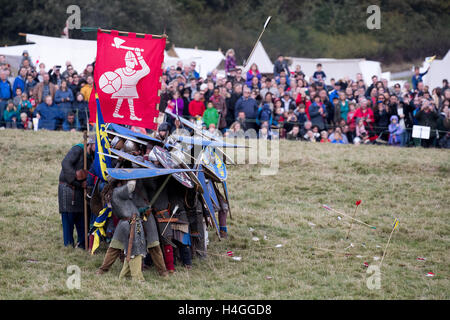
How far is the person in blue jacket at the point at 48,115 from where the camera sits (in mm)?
16391

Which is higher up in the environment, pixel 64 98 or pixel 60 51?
pixel 60 51

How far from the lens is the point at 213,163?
927 centimetres

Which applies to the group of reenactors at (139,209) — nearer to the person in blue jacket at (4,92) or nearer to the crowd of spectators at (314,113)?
the crowd of spectators at (314,113)

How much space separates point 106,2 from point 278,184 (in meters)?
23.4


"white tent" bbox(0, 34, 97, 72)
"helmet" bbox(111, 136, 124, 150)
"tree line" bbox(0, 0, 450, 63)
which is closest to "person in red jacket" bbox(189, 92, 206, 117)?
"white tent" bbox(0, 34, 97, 72)

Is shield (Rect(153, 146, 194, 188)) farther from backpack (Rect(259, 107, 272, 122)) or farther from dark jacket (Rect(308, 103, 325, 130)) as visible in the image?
dark jacket (Rect(308, 103, 325, 130))

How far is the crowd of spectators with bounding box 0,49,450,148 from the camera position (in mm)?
15938

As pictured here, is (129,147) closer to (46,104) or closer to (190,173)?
(190,173)

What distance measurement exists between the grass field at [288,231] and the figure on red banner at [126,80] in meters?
2.19

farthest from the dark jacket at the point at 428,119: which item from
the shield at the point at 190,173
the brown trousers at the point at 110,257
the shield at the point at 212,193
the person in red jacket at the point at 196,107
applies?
the brown trousers at the point at 110,257

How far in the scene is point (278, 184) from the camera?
13.1 m

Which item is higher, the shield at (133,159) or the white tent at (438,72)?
the white tent at (438,72)

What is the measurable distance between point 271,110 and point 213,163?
697 cm

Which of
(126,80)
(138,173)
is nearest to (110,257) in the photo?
(138,173)
